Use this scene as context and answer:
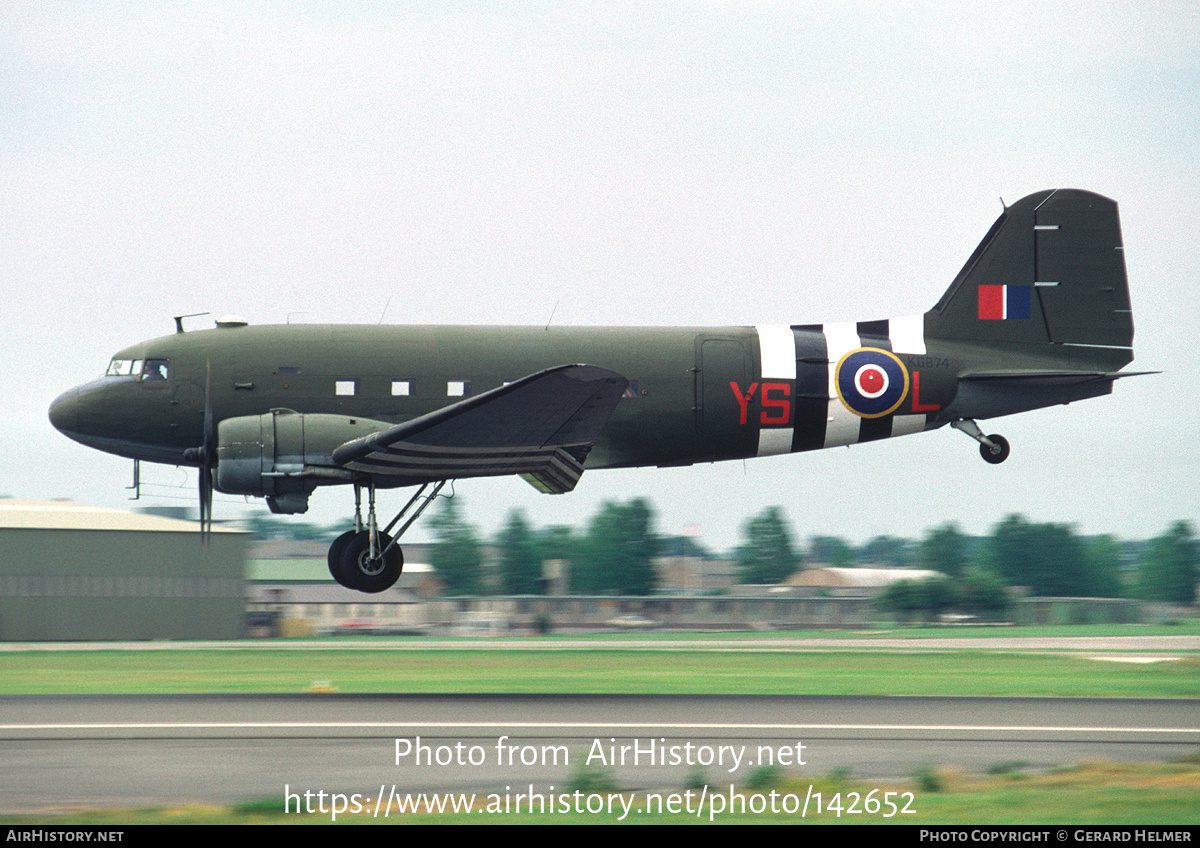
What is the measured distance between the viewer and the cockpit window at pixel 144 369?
22.0 m

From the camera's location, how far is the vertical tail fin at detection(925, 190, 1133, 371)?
24.0 m

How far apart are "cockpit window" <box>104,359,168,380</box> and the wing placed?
12.7ft

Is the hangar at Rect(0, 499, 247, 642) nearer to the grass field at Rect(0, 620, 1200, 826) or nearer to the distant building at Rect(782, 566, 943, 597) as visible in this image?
the grass field at Rect(0, 620, 1200, 826)

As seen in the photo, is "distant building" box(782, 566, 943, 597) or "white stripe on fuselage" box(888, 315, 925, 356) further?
"distant building" box(782, 566, 943, 597)

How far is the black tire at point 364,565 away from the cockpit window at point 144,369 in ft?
14.9

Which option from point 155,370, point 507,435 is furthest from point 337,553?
point 155,370

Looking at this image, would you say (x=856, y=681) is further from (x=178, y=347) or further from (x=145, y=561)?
(x=145, y=561)

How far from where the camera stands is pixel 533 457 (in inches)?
857

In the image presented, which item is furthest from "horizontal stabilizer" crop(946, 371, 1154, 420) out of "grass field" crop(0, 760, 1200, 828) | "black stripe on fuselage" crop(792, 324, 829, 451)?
"grass field" crop(0, 760, 1200, 828)

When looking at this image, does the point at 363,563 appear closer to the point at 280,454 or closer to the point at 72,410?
the point at 280,454

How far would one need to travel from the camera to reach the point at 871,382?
908 inches

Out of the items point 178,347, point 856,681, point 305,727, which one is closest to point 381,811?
point 305,727

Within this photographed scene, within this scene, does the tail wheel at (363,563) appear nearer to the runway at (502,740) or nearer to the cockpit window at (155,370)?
the runway at (502,740)

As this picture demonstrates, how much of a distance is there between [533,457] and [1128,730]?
34.3 ft
